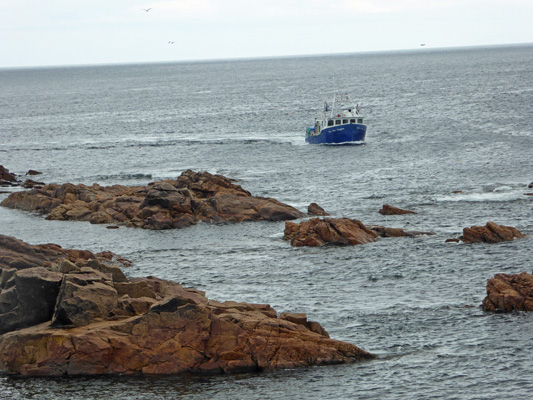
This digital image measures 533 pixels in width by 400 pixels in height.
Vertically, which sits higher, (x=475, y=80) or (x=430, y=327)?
(x=475, y=80)

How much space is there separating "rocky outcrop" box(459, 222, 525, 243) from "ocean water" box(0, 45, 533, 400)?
80cm

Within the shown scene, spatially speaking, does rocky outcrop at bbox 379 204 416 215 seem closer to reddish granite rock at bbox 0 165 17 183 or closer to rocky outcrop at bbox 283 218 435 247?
rocky outcrop at bbox 283 218 435 247

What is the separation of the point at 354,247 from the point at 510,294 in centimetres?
1448

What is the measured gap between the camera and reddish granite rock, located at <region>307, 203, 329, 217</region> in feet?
181

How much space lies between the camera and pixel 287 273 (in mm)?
40719

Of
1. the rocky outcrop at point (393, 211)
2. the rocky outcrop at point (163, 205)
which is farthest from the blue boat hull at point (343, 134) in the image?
the rocky outcrop at point (393, 211)

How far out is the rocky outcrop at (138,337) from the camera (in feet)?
88.1

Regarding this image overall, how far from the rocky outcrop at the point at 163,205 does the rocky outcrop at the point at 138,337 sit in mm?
24148

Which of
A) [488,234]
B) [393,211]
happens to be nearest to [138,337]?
[488,234]

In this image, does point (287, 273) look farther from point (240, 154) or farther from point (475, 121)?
point (475, 121)

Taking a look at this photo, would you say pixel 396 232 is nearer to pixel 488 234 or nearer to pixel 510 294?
pixel 488 234

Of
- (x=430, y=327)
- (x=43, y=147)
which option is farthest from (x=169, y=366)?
(x=43, y=147)

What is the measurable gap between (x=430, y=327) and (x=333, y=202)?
30104mm

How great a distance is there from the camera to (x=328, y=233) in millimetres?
46312
